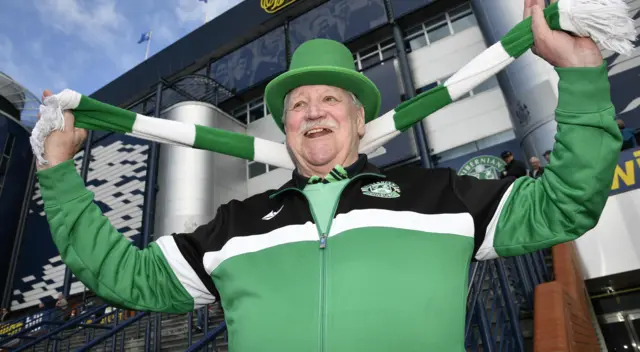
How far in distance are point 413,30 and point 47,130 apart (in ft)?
47.1

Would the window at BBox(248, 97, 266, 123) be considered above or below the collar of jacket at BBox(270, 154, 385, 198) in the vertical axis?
above

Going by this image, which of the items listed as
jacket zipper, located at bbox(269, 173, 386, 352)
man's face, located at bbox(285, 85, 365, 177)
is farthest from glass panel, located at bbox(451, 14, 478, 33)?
jacket zipper, located at bbox(269, 173, 386, 352)

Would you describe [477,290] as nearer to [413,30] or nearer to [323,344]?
[323,344]

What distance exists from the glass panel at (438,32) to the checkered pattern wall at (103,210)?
11698 mm

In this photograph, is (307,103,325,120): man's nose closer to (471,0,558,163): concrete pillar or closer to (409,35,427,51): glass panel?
(471,0,558,163): concrete pillar

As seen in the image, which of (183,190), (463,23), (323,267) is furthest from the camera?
(183,190)

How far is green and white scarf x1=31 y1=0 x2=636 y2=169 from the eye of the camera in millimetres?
1370

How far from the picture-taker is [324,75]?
2.00 metres

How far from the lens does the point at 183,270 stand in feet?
5.65

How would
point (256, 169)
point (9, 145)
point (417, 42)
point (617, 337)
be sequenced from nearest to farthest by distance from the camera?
point (617, 337), point (417, 42), point (256, 169), point (9, 145)

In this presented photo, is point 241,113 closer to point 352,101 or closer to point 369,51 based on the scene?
point 369,51

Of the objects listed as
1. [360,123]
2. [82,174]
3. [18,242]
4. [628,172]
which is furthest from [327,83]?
[18,242]

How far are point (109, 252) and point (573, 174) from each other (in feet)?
5.77

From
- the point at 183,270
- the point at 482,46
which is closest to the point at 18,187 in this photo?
the point at 482,46
